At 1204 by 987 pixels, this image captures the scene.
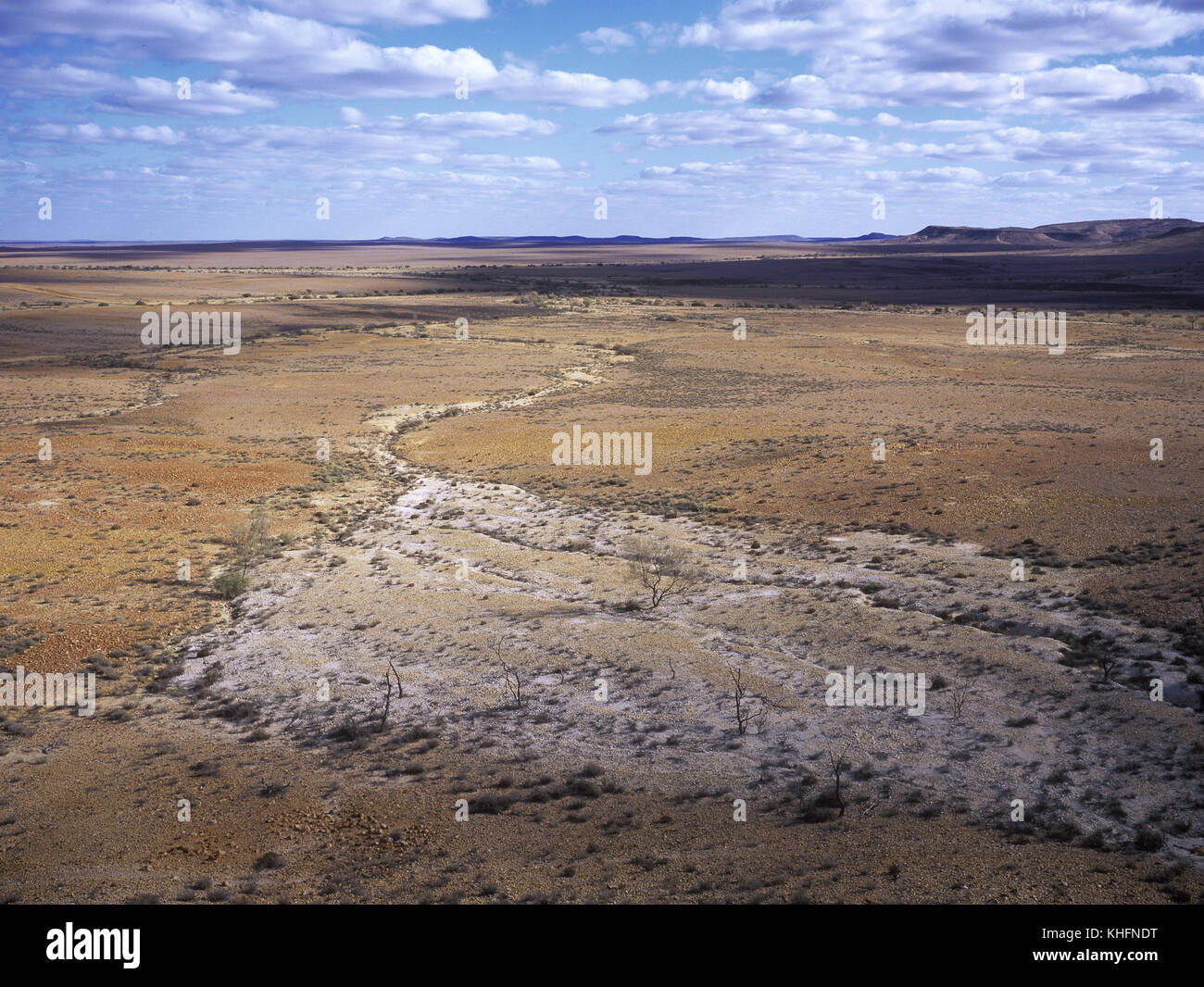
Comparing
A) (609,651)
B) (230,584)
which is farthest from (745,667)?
(230,584)

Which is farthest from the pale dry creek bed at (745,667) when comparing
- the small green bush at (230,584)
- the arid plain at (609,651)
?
the small green bush at (230,584)

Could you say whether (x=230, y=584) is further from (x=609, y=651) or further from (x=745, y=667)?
(x=745, y=667)

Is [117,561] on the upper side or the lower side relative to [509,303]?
lower

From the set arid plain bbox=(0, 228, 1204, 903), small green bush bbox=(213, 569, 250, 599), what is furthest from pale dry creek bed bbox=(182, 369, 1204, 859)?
small green bush bbox=(213, 569, 250, 599)

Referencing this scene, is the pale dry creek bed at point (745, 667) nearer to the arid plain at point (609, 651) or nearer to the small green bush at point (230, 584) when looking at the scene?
the arid plain at point (609, 651)

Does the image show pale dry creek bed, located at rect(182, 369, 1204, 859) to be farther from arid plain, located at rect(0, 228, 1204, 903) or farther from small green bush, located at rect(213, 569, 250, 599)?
small green bush, located at rect(213, 569, 250, 599)
